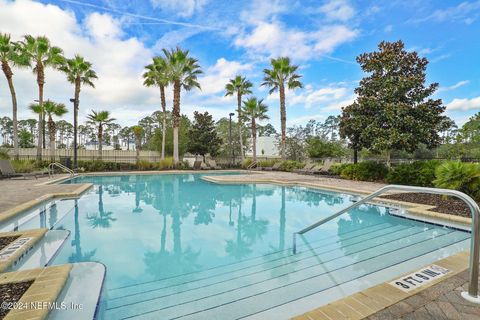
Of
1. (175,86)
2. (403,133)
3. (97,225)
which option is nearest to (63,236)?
(97,225)

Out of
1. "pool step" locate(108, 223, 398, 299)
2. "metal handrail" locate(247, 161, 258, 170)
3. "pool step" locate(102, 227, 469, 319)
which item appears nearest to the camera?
"pool step" locate(102, 227, 469, 319)

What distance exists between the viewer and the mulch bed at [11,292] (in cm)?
220

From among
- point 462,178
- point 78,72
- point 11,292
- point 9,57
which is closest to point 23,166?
point 9,57

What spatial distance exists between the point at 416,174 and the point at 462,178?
324cm

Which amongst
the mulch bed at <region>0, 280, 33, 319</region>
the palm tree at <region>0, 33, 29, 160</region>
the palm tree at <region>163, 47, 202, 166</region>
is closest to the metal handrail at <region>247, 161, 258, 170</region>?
the palm tree at <region>163, 47, 202, 166</region>

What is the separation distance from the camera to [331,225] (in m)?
5.77

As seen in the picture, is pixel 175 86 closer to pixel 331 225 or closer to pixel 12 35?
pixel 12 35

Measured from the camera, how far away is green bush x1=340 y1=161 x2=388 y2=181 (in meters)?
12.6

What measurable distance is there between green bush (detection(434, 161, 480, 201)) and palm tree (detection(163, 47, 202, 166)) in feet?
53.6

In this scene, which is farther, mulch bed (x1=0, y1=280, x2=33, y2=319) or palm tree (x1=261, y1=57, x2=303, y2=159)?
palm tree (x1=261, y1=57, x2=303, y2=159)

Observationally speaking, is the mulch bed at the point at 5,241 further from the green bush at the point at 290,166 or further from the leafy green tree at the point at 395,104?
the green bush at the point at 290,166

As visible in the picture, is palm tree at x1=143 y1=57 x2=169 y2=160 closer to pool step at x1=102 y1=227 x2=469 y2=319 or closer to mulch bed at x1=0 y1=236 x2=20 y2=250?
mulch bed at x1=0 y1=236 x2=20 y2=250

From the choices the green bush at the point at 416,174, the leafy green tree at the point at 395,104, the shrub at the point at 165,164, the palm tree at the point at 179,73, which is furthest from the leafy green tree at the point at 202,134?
the green bush at the point at 416,174

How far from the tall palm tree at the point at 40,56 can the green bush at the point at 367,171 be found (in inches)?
782
